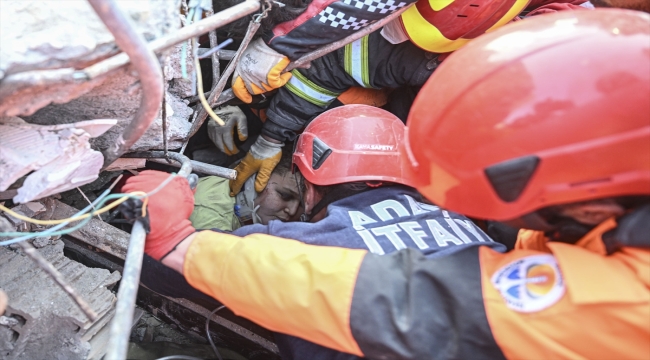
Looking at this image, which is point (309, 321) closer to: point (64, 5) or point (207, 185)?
point (64, 5)

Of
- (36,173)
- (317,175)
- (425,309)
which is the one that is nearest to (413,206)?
(317,175)

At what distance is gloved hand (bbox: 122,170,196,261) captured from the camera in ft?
5.12

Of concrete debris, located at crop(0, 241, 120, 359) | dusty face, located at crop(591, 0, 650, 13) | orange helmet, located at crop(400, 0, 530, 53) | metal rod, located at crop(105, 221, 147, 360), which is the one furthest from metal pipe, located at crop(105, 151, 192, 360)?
dusty face, located at crop(591, 0, 650, 13)

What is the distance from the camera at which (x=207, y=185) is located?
9.59 ft

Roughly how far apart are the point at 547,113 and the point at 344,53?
1.57 metres

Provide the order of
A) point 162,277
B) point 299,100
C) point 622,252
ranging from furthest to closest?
point 299,100, point 162,277, point 622,252

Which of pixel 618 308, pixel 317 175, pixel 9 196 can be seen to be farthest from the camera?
pixel 317 175

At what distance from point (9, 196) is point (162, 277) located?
62cm

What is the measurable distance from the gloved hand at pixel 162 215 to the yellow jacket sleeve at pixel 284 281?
98mm

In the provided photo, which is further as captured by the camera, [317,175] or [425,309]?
[317,175]

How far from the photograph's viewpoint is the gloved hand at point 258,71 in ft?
7.63

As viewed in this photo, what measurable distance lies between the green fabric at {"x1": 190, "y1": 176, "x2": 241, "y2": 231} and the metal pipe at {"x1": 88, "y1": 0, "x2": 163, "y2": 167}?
129cm

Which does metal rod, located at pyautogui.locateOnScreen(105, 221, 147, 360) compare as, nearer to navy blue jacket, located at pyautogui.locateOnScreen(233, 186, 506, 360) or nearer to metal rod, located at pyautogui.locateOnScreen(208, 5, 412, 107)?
navy blue jacket, located at pyautogui.locateOnScreen(233, 186, 506, 360)

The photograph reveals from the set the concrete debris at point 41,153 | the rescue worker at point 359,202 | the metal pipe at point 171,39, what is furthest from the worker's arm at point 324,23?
the concrete debris at point 41,153
